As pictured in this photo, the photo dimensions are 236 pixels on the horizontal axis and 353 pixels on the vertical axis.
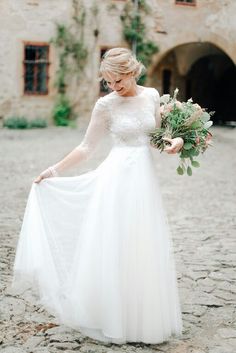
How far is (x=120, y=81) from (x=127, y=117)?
23 cm

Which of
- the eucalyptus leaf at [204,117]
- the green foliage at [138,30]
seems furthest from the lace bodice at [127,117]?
the green foliage at [138,30]

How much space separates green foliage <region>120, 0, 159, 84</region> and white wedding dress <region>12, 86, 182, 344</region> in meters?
15.6

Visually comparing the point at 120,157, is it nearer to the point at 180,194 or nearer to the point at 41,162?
the point at 180,194

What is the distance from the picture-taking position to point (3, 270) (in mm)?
4664

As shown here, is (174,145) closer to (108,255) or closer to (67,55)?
(108,255)

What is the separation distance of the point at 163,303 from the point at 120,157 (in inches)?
36.4

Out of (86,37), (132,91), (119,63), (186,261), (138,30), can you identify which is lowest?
(186,261)

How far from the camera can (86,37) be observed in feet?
60.7

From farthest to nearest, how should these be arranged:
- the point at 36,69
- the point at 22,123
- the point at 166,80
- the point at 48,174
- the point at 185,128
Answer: the point at 166,80 → the point at 36,69 → the point at 22,123 → the point at 48,174 → the point at 185,128

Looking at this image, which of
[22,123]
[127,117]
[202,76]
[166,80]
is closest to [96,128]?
[127,117]

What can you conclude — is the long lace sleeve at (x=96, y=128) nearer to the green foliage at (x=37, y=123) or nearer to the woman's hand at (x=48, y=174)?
the woman's hand at (x=48, y=174)

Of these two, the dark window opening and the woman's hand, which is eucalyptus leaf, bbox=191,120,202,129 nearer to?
the woman's hand

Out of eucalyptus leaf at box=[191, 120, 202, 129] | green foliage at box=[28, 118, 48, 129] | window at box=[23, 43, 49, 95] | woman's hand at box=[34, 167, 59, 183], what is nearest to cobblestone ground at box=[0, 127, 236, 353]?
woman's hand at box=[34, 167, 59, 183]

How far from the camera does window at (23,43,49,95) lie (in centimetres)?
1805
